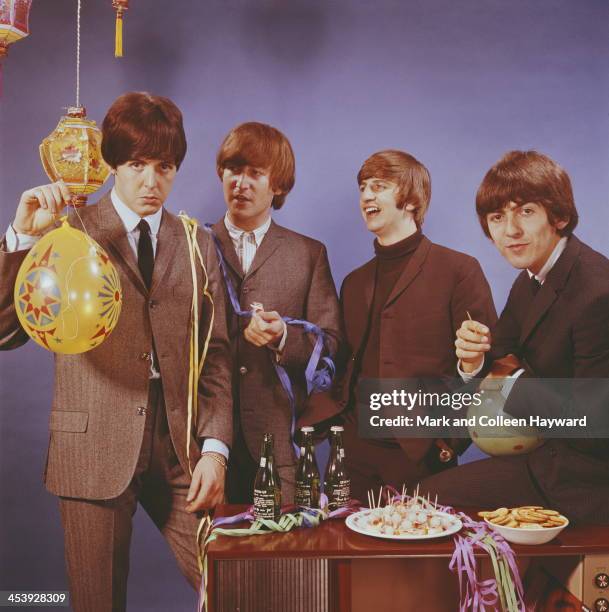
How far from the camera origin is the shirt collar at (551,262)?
9.47 feet

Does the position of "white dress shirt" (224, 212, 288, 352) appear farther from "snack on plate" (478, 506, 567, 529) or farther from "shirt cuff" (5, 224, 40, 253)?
"snack on plate" (478, 506, 567, 529)

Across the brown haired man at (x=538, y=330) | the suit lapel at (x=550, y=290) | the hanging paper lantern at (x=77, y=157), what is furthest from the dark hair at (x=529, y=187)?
the hanging paper lantern at (x=77, y=157)

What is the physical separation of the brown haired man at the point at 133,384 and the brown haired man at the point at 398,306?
52 centimetres

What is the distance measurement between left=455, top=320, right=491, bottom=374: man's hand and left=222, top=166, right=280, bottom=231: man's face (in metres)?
0.91

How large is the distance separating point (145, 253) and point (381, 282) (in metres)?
0.93

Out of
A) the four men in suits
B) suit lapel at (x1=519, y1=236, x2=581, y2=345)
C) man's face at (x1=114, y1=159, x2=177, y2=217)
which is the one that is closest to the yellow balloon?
the four men in suits

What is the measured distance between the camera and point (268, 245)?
291 cm

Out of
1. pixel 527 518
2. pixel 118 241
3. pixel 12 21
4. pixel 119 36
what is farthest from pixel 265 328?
pixel 12 21

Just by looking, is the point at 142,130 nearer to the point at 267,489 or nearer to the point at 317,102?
the point at 317,102

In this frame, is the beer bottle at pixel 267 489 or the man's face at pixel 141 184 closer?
the beer bottle at pixel 267 489

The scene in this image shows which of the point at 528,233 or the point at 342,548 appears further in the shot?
the point at 528,233

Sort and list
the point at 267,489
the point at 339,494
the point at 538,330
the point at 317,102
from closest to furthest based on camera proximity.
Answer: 1. the point at 267,489
2. the point at 339,494
3. the point at 538,330
4. the point at 317,102

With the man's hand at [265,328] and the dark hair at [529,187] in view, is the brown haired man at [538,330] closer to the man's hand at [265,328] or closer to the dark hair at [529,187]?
the dark hair at [529,187]

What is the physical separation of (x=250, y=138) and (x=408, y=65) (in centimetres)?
72
